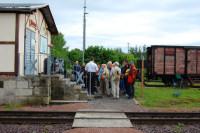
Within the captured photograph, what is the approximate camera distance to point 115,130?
11.5 metres

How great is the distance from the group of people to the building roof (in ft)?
11.7

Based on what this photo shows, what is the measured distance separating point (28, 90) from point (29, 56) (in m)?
2.48

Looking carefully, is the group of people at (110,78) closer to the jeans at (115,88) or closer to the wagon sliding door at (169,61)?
the jeans at (115,88)

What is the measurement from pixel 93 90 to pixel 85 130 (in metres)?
10.8

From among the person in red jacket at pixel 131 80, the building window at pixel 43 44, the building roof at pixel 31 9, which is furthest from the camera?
the building window at pixel 43 44

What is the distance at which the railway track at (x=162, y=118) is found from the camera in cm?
1361

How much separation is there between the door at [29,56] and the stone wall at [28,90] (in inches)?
46.9

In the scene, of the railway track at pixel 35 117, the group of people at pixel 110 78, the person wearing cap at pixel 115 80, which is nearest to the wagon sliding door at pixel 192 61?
the group of people at pixel 110 78

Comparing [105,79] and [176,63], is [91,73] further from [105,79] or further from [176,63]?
[176,63]

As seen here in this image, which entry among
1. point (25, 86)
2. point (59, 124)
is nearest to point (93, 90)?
point (25, 86)

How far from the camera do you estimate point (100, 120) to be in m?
13.2

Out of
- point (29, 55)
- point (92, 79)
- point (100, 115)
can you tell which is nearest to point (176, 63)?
point (92, 79)

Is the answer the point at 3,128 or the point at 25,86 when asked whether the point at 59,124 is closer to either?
the point at 3,128

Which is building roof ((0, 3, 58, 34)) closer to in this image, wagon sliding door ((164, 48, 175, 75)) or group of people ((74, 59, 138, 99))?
group of people ((74, 59, 138, 99))
